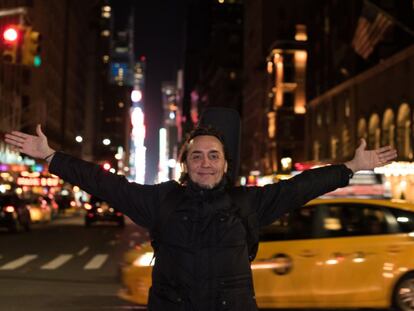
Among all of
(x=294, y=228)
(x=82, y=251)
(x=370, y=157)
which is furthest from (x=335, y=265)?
(x=82, y=251)

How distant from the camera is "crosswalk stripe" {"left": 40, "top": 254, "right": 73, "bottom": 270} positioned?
18281 mm

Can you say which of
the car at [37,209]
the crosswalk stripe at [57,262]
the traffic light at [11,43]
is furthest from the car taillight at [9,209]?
the traffic light at [11,43]

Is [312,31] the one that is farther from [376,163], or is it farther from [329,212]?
[376,163]

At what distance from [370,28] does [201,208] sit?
142 ft

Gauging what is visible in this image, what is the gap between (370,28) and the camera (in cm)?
4538

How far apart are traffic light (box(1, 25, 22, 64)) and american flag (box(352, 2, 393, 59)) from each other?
26486 millimetres

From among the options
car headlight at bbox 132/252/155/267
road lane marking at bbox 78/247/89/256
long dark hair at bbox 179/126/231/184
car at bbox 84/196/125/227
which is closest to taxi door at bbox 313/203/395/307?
car headlight at bbox 132/252/155/267

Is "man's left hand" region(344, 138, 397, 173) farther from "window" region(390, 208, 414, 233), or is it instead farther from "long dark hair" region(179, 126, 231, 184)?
"window" region(390, 208, 414, 233)

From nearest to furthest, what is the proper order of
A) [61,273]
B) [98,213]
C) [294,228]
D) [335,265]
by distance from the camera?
[335,265]
[294,228]
[61,273]
[98,213]

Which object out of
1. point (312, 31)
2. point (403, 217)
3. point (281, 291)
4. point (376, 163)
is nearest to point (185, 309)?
point (376, 163)

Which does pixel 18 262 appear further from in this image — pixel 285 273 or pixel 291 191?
pixel 291 191

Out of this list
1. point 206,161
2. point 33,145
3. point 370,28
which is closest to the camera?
point 206,161

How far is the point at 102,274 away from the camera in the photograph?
16.8 meters

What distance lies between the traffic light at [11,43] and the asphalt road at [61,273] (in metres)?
5.13
